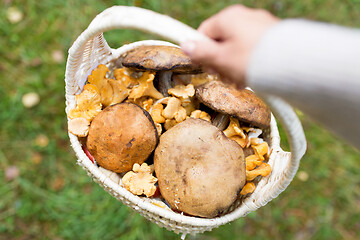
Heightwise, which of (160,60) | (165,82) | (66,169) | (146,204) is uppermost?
(160,60)

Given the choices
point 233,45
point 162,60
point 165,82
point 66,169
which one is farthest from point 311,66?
point 66,169

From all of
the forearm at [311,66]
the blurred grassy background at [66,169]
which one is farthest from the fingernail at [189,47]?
the blurred grassy background at [66,169]

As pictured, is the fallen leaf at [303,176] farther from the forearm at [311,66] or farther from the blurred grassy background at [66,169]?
the forearm at [311,66]

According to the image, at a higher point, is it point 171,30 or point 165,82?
point 171,30

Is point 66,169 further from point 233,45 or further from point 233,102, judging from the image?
point 233,45

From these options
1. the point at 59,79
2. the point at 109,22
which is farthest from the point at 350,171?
the point at 59,79

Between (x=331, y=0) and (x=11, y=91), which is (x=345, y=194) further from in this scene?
(x=11, y=91)

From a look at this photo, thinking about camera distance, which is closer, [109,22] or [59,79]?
[109,22]
